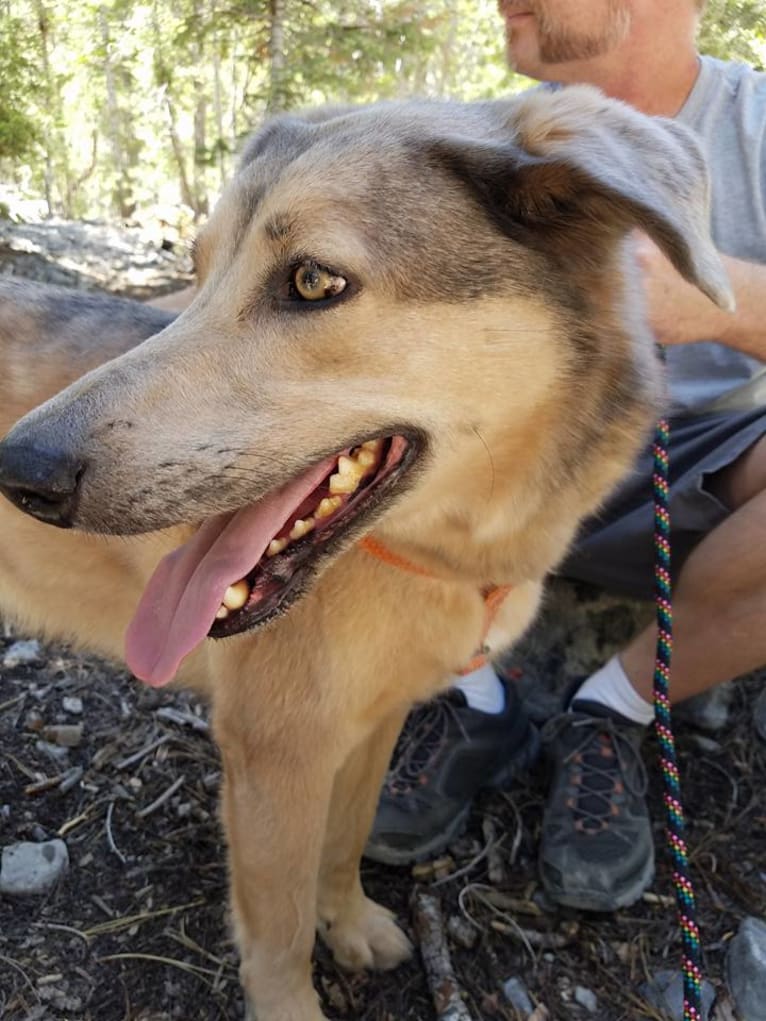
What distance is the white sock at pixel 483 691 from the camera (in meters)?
3.00

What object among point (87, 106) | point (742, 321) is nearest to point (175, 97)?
point (87, 106)

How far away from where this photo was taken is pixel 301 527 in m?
1.63

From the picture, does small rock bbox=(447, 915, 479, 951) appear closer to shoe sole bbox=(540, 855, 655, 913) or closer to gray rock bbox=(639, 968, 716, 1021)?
shoe sole bbox=(540, 855, 655, 913)

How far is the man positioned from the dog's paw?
275 mm

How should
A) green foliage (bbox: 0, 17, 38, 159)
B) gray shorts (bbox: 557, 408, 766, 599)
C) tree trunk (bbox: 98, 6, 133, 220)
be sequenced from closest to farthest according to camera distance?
gray shorts (bbox: 557, 408, 766, 599) < green foliage (bbox: 0, 17, 38, 159) < tree trunk (bbox: 98, 6, 133, 220)

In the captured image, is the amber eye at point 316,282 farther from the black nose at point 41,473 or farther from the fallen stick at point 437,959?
the fallen stick at point 437,959

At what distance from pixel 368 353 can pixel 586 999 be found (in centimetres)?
182

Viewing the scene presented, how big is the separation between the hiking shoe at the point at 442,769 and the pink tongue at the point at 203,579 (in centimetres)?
131

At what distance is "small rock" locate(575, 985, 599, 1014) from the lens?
2248 millimetres

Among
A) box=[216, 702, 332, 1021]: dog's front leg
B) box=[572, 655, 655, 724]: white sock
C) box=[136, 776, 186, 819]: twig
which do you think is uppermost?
box=[216, 702, 332, 1021]: dog's front leg

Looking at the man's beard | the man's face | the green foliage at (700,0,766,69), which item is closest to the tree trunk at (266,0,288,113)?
the green foliage at (700,0,766,69)

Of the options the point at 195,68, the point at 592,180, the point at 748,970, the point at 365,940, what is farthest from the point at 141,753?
the point at 195,68

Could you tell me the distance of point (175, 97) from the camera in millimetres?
18250

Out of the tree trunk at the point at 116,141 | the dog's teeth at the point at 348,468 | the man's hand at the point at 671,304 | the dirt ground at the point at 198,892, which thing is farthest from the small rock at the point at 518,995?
the tree trunk at the point at 116,141
